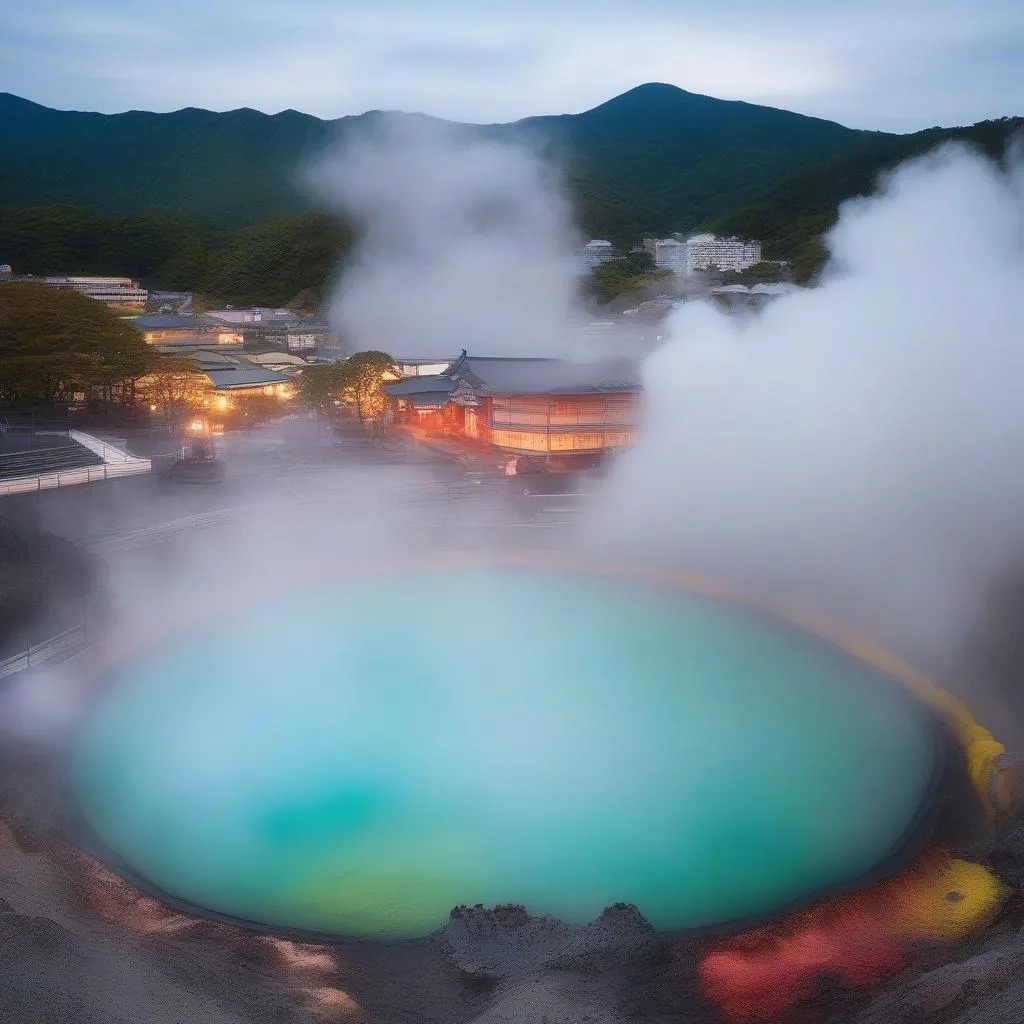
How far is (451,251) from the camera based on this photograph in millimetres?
53812

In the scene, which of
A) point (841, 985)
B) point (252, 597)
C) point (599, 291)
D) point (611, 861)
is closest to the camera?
point (841, 985)

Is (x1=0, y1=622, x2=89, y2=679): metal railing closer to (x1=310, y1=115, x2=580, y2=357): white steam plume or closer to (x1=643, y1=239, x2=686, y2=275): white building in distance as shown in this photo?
(x1=310, y1=115, x2=580, y2=357): white steam plume

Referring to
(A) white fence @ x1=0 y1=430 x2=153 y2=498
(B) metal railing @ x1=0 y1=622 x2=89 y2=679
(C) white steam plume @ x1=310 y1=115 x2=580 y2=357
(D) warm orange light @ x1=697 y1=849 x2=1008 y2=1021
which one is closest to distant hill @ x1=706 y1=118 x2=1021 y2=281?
(C) white steam plume @ x1=310 y1=115 x2=580 y2=357

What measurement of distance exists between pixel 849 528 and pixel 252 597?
1043cm

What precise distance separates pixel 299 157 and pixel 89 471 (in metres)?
118

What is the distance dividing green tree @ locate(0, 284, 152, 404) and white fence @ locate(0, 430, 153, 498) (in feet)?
9.56

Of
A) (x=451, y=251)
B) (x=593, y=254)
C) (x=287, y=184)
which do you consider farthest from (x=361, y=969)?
(x=287, y=184)

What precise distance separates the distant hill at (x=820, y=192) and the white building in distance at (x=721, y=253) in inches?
54.5

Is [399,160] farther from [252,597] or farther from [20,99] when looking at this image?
[20,99]

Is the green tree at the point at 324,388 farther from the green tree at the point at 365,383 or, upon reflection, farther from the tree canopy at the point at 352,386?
the green tree at the point at 365,383

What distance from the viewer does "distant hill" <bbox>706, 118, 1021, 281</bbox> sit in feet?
214

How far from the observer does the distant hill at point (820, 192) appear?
6512 cm

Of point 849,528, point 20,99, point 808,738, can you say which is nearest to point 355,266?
point 849,528

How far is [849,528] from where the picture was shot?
15578mm
